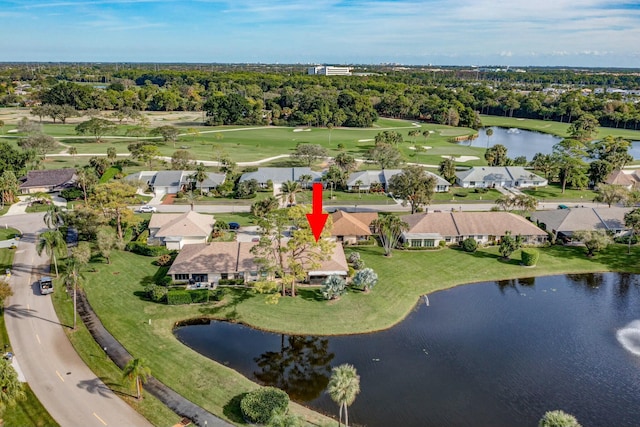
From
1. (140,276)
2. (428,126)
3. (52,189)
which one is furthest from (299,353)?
(428,126)

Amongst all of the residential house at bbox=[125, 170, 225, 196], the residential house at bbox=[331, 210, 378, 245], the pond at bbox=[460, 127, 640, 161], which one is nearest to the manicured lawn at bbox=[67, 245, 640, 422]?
the residential house at bbox=[331, 210, 378, 245]

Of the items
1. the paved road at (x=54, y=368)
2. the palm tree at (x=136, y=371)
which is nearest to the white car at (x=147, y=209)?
the paved road at (x=54, y=368)

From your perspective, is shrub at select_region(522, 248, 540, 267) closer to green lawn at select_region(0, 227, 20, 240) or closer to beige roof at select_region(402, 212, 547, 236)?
beige roof at select_region(402, 212, 547, 236)

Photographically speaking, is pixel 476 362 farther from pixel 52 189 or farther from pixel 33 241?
pixel 52 189

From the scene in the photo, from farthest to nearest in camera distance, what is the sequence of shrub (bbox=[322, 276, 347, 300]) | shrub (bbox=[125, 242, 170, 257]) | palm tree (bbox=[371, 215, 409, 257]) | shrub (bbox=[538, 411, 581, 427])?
palm tree (bbox=[371, 215, 409, 257])
shrub (bbox=[125, 242, 170, 257])
shrub (bbox=[322, 276, 347, 300])
shrub (bbox=[538, 411, 581, 427])

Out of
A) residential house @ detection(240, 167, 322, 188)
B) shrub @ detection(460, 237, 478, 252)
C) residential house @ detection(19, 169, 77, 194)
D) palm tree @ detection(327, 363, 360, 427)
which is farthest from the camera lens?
residential house @ detection(240, 167, 322, 188)

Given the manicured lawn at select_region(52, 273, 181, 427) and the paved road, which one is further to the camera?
the manicured lawn at select_region(52, 273, 181, 427)

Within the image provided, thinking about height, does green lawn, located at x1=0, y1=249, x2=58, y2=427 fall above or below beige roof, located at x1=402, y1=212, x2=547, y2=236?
below
